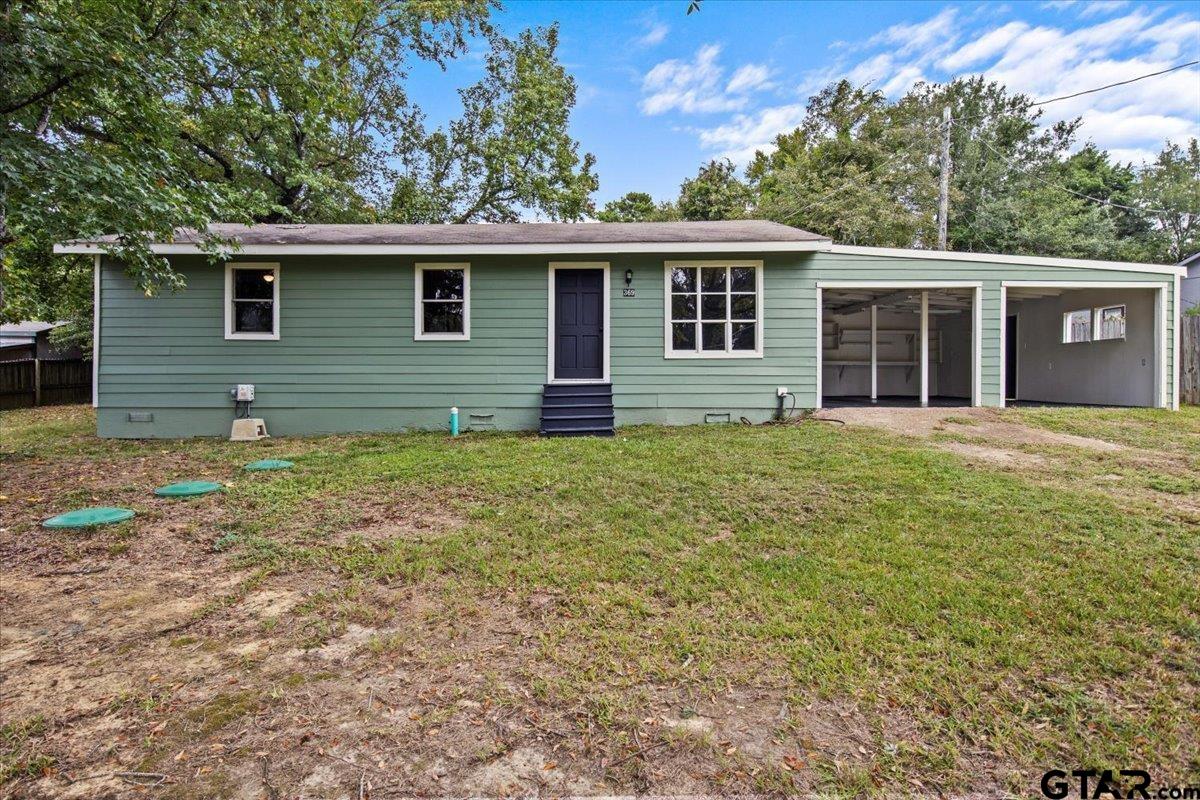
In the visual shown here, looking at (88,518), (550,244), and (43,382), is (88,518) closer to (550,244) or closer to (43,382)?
(550,244)

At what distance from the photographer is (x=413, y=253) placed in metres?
7.78

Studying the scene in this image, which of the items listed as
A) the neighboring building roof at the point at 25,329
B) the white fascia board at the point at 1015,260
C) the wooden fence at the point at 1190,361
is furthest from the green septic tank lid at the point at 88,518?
the neighboring building roof at the point at 25,329

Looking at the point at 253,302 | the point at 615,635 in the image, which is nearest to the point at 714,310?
the point at 615,635

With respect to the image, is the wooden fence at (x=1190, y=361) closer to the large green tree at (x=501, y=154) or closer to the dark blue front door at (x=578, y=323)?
the dark blue front door at (x=578, y=323)

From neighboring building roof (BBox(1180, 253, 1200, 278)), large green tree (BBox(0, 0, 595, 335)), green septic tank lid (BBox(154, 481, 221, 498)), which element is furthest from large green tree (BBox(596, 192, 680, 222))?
green septic tank lid (BBox(154, 481, 221, 498))

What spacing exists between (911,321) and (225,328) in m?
→ 14.9

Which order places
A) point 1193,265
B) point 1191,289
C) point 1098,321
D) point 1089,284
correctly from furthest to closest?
point 1193,265 < point 1191,289 < point 1098,321 < point 1089,284

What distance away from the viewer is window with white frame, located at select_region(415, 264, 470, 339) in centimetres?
817

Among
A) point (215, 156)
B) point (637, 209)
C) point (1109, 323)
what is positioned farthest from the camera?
point (637, 209)

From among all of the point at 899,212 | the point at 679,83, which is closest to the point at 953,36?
→ the point at 899,212

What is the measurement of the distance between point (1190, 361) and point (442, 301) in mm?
13482

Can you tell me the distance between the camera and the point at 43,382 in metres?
12.8

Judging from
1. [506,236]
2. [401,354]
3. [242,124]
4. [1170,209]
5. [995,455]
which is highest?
[1170,209]

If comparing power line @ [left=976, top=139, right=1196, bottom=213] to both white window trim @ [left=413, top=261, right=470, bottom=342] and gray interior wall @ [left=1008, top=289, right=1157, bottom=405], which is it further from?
white window trim @ [left=413, top=261, right=470, bottom=342]
